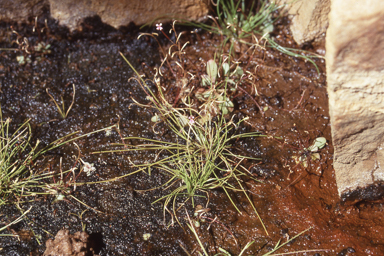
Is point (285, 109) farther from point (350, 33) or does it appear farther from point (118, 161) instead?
point (118, 161)

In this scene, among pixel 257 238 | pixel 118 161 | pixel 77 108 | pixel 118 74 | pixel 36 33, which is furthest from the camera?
pixel 36 33

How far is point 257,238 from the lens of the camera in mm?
2117

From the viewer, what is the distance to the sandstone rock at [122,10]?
291 cm

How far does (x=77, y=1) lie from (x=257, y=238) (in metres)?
2.67

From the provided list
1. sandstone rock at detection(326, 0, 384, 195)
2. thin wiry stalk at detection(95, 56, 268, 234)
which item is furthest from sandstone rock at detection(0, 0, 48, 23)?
sandstone rock at detection(326, 0, 384, 195)

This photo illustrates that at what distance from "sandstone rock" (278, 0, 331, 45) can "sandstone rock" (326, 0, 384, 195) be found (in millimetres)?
1163

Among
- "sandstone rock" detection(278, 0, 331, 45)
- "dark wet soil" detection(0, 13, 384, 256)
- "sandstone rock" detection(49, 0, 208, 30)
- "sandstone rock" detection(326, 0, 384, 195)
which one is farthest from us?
"sandstone rock" detection(49, 0, 208, 30)

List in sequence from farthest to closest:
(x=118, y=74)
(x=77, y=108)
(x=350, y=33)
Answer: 1. (x=118, y=74)
2. (x=77, y=108)
3. (x=350, y=33)

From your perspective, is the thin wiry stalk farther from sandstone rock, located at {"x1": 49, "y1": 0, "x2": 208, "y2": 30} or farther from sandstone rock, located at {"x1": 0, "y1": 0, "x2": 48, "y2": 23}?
sandstone rock, located at {"x1": 0, "y1": 0, "x2": 48, "y2": 23}

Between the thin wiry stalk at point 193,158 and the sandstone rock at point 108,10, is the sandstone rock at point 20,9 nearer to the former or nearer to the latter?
the sandstone rock at point 108,10

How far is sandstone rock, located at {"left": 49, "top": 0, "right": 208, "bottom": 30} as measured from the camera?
114 inches

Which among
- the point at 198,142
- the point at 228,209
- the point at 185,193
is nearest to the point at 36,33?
the point at 198,142

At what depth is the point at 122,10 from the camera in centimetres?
293

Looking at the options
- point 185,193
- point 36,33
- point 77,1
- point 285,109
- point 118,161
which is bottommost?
point 185,193
